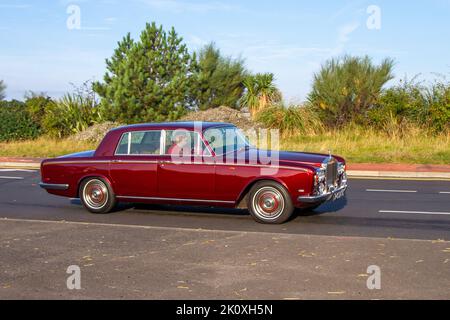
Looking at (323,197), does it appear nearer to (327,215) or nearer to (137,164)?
(327,215)

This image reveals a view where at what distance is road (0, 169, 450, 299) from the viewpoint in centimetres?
617

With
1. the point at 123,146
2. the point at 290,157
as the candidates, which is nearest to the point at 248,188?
the point at 290,157

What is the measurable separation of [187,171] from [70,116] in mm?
23688

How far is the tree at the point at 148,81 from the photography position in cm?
3088

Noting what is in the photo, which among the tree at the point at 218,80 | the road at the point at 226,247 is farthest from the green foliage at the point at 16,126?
the road at the point at 226,247

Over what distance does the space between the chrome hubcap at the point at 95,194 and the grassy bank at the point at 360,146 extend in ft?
36.2

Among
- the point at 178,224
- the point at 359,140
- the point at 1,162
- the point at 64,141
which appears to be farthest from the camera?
the point at 64,141

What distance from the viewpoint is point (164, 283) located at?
6379mm

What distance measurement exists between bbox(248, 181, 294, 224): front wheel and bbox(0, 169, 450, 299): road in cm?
21
